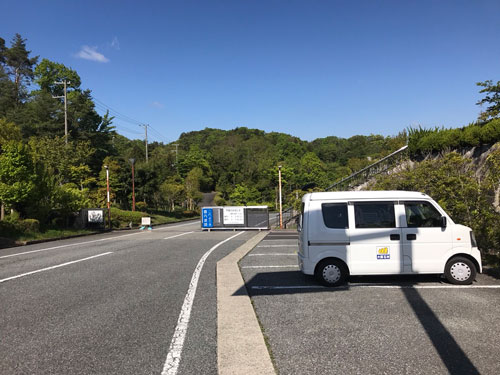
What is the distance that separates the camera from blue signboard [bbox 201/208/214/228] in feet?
83.7

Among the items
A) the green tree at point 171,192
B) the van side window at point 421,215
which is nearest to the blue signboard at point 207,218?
the van side window at point 421,215

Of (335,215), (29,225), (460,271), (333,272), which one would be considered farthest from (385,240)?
(29,225)

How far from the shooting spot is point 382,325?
4492 mm

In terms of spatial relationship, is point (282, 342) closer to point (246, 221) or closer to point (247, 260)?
point (247, 260)

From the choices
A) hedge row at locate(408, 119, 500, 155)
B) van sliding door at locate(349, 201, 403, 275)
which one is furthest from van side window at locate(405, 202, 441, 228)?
hedge row at locate(408, 119, 500, 155)

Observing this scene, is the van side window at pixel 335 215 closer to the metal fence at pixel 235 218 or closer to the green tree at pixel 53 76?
the metal fence at pixel 235 218

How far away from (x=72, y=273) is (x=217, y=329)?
574cm

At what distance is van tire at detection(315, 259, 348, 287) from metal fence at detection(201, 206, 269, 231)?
1874cm

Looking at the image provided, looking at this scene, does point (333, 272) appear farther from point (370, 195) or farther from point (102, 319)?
point (102, 319)

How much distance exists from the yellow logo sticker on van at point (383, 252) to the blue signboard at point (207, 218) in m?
19.9

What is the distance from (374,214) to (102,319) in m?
5.20

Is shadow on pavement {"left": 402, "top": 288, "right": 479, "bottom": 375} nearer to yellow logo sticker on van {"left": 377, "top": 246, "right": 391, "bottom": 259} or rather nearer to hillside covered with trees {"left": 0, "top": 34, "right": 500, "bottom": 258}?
yellow logo sticker on van {"left": 377, "top": 246, "right": 391, "bottom": 259}

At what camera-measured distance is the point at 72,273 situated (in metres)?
8.43

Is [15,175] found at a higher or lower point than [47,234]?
higher
